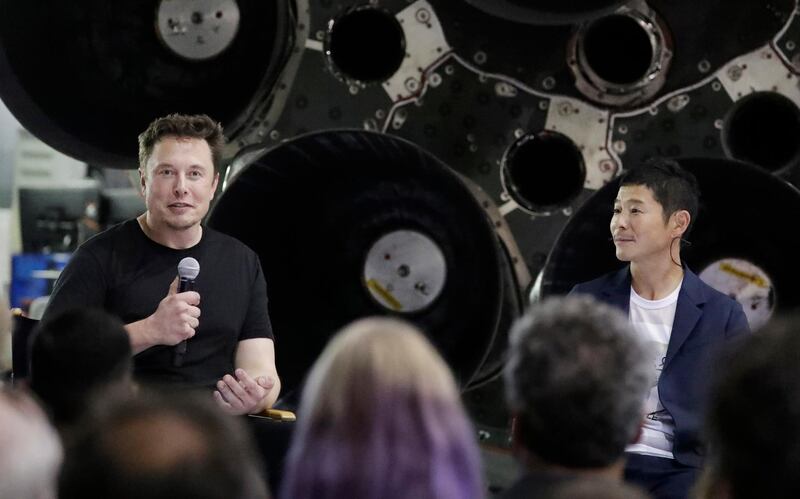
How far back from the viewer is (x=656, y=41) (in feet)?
12.9

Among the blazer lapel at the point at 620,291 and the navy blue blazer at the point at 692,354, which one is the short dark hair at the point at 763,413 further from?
the blazer lapel at the point at 620,291

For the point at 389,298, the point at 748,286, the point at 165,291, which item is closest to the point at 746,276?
→ the point at 748,286

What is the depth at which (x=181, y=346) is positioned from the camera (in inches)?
112

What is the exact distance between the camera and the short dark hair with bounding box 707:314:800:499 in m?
1.42

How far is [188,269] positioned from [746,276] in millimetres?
1872

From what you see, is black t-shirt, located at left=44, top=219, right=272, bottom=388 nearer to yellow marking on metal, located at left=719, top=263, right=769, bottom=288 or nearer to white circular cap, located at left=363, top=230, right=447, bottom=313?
white circular cap, located at left=363, top=230, right=447, bottom=313

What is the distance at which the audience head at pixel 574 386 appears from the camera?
66.2 inches

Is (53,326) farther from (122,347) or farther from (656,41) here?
(656,41)

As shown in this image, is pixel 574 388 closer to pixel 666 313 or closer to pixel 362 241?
pixel 666 313

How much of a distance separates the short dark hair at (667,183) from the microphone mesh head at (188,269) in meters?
1.25

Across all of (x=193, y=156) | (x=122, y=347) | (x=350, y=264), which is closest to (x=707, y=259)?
(x=350, y=264)

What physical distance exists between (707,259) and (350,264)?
117 centimetres

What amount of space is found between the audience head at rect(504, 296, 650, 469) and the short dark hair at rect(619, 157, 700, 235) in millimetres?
1628

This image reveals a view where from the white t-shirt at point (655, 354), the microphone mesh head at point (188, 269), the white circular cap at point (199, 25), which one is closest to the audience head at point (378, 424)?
the microphone mesh head at point (188, 269)
